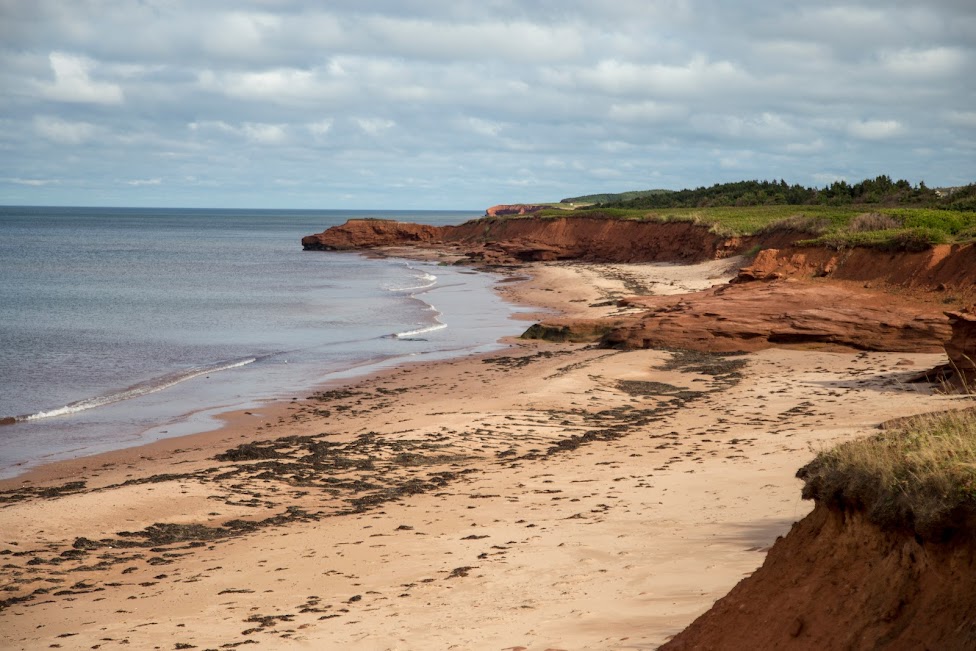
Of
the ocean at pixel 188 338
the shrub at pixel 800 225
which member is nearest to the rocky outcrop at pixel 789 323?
the ocean at pixel 188 338

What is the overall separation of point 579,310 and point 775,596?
29.4 metres

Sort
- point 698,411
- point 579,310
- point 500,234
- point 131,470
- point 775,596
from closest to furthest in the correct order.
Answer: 1. point 775,596
2. point 131,470
3. point 698,411
4. point 579,310
5. point 500,234

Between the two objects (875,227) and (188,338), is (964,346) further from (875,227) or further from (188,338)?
(188,338)

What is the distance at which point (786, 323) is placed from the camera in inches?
826

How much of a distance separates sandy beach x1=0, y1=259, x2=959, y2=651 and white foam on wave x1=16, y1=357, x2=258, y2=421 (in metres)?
3.78

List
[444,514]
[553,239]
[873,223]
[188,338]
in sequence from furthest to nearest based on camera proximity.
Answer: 1. [553,239]
2. [873,223]
3. [188,338]
4. [444,514]

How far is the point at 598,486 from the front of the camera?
1057cm

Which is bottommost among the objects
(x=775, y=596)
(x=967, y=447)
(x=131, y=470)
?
(x=131, y=470)

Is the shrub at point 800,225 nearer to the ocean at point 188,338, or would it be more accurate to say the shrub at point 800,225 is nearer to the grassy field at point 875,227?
the grassy field at point 875,227

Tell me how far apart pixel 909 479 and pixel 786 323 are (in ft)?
55.4

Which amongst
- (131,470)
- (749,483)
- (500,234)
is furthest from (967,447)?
(500,234)

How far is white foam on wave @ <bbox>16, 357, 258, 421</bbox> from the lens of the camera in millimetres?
18125

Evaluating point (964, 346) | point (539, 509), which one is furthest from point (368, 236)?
point (539, 509)

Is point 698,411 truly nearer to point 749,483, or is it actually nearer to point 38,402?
point 749,483
